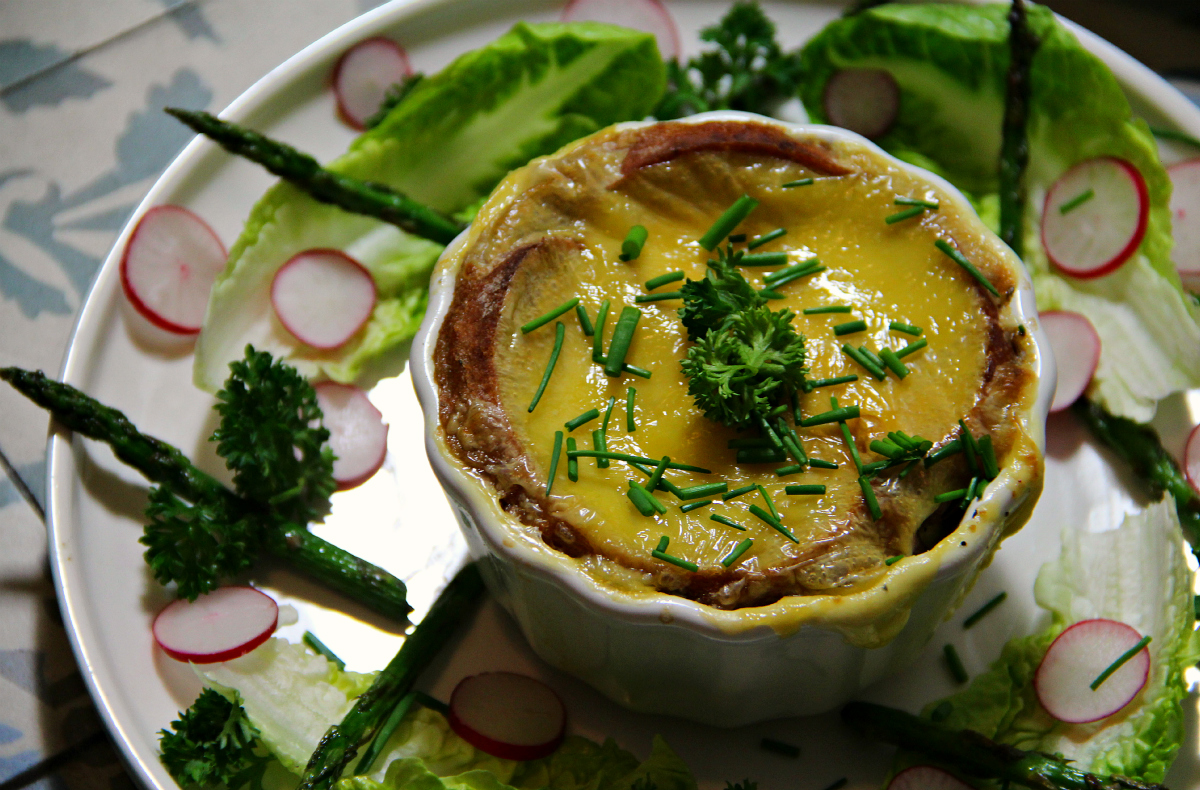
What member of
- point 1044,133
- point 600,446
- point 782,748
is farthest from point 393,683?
point 1044,133

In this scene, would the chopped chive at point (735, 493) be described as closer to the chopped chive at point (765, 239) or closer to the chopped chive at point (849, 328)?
the chopped chive at point (849, 328)

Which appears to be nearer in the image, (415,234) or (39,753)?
(39,753)

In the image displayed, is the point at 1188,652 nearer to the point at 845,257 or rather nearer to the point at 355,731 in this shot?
the point at 845,257

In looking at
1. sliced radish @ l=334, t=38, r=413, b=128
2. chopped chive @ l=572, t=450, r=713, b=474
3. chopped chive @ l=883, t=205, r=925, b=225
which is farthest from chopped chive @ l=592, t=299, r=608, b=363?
sliced radish @ l=334, t=38, r=413, b=128

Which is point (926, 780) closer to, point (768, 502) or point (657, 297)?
point (768, 502)

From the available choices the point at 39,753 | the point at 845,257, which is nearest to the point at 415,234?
the point at 845,257

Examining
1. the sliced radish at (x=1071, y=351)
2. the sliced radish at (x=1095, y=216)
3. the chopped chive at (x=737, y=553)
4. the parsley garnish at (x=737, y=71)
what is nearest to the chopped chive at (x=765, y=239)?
the chopped chive at (x=737, y=553)
